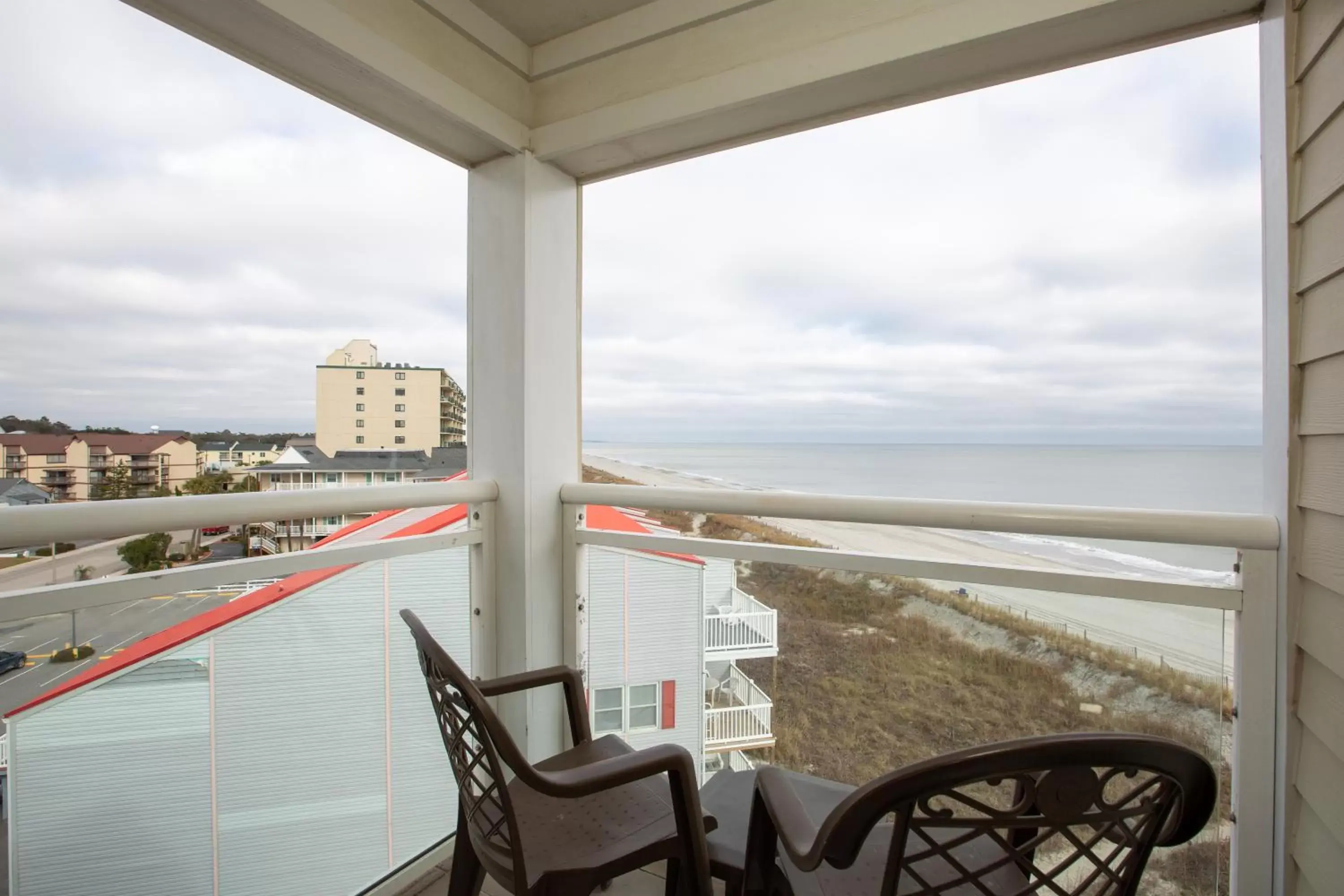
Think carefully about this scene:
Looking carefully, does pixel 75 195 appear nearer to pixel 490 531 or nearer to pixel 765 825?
pixel 490 531

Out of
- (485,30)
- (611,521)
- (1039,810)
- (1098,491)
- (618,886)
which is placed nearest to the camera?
(1039,810)

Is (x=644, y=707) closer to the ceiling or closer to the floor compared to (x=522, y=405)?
closer to the floor

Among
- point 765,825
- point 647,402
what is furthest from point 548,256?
point 765,825

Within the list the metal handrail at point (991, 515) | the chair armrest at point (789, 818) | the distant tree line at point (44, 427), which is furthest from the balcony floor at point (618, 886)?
the distant tree line at point (44, 427)

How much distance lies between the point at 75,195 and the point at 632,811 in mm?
1761

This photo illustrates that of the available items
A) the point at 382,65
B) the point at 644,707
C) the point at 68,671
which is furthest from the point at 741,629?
the point at 382,65

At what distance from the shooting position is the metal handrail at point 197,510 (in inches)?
45.7

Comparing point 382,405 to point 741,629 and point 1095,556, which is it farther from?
point 1095,556

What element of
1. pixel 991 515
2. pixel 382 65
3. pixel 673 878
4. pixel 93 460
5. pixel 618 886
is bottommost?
pixel 618 886

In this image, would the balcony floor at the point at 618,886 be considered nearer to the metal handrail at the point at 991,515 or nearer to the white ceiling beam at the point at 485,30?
the metal handrail at the point at 991,515

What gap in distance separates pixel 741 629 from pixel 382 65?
73.1 inches

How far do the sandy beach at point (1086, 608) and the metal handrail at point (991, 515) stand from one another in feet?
0.26

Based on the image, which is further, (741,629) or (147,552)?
(741,629)

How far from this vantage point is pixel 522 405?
2117mm
